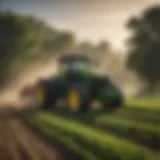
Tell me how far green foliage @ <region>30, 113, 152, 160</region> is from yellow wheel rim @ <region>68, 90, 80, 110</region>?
0.18 feet

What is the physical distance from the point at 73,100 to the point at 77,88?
45 mm

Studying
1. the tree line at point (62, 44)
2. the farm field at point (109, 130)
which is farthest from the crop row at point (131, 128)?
the tree line at point (62, 44)

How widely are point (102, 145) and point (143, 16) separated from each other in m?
0.49

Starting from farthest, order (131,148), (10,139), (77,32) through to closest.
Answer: (77,32)
(10,139)
(131,148)

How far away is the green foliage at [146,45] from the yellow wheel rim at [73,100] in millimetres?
218

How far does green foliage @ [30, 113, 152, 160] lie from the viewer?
0.97 m

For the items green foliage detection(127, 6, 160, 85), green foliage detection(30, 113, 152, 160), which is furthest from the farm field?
green foliage detection(127, 6, 160, 85)

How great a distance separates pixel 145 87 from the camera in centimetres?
113

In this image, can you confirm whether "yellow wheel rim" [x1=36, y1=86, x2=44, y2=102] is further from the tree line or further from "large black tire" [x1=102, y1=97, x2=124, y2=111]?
"large black tire" [x1=102, y1=97, x2=124, y2=111]

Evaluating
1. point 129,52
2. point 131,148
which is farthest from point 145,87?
point 131,148

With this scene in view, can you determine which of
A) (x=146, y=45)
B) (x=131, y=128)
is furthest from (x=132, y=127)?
(x=146, y=45)

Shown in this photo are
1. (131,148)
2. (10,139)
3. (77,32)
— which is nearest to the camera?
(131,148)

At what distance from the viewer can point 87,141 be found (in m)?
1.03

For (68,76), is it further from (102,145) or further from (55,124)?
(102,145)
